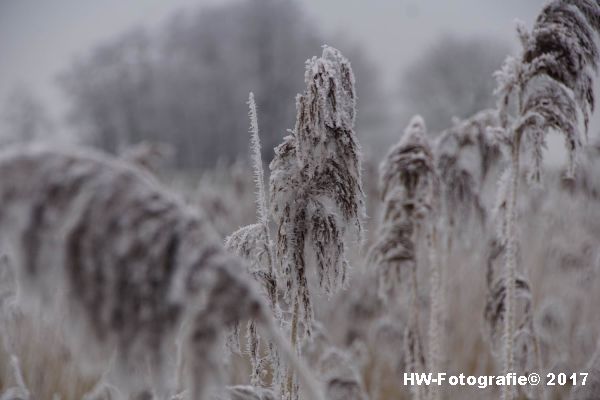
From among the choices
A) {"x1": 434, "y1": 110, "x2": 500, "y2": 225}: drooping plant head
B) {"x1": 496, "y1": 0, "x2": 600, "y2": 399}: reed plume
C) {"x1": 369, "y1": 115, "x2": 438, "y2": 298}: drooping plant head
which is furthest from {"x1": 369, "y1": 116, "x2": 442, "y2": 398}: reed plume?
{"x1": 496, "y1": 0, "x2": 600, "y2": 399}: reed plume

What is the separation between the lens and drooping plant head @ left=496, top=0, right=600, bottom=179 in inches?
62.9

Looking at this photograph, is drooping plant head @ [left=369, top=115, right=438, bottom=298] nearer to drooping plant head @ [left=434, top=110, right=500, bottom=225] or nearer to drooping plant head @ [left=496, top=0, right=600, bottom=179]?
drooping plant head @ [left=434, top=110, right=500, bottom=225]

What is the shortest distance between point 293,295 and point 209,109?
3892 cm

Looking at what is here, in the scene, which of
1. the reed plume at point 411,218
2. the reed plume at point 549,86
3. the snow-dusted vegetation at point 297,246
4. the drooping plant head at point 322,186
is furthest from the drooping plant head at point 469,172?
the drooping plant head at point 322,186

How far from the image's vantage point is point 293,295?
4.39ft

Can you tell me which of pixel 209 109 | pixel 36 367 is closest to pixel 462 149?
pixel 36 367

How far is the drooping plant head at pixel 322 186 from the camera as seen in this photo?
4.23 ft

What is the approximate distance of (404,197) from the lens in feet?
7.72

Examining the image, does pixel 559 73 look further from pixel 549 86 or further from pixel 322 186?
pixel 322 186

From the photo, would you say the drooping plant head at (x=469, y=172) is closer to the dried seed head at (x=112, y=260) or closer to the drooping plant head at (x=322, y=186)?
the drooping plant head at (x=322, y=186)

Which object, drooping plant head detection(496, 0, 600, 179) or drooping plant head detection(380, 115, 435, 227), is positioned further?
drooping plant head detection(380, 115, 435, 227)

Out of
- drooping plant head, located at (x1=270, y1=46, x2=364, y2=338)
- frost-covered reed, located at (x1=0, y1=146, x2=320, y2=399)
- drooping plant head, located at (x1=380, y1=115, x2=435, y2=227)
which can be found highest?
drooping plant head, located at (x1=380, y1=115, x2=435, y2=227)

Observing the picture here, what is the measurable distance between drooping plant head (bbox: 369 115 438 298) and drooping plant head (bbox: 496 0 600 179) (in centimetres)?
53

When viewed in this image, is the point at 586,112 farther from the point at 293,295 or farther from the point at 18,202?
the point at 18,202
